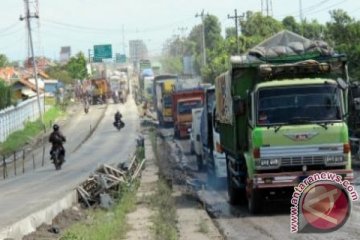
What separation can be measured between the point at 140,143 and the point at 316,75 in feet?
52.1

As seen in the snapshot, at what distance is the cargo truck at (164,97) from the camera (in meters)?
61.4

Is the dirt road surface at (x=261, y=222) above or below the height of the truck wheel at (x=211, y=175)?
above

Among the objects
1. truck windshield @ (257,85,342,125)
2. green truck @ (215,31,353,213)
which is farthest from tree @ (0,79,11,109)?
truck windshield @ (257,85,342,125)

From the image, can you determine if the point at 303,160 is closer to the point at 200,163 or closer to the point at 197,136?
the point at 200,163

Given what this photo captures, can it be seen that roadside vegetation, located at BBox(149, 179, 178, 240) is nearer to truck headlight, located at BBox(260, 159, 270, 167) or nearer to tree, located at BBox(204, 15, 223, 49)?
truck headlight, located at BBox(260, 159, 270, 167)

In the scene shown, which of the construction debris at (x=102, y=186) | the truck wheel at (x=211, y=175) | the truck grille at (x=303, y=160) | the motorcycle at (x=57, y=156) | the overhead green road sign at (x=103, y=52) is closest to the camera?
the truck grille at (x=303, y=160)

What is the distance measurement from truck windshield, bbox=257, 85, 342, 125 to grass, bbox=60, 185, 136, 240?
3.42 meters

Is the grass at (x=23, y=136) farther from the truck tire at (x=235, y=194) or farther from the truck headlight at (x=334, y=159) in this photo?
the truck headlight at (x=334, y=159)

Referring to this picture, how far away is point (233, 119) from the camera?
55.8 feet

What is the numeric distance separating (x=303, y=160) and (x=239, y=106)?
69.2 inches

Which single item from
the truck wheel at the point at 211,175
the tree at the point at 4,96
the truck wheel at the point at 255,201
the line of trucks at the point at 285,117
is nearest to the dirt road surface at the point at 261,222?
the truck wheel at the point at 255,201

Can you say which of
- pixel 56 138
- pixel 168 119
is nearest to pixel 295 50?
pixel 56 138

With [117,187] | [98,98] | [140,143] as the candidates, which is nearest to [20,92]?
[98,98]

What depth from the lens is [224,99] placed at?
18.4m
